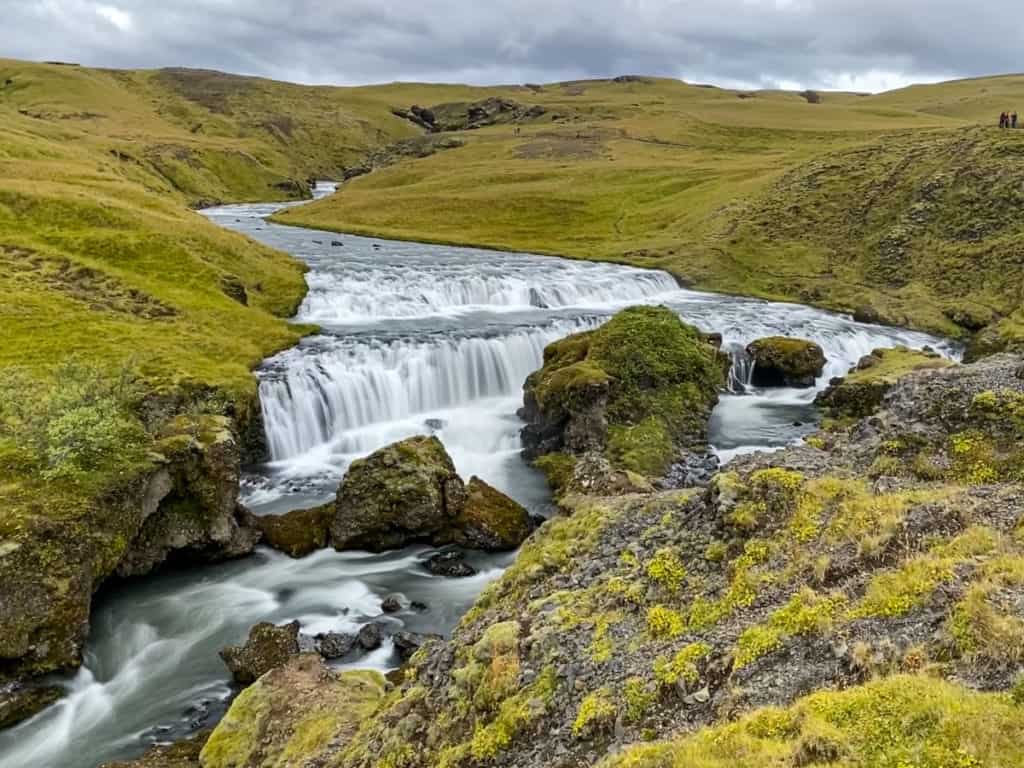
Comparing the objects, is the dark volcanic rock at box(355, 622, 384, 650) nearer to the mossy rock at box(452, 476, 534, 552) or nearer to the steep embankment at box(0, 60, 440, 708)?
the mossy rock at box(452, 476, 534, 552)

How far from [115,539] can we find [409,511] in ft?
28.4

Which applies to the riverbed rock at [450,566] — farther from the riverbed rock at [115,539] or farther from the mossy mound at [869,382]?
the mossy mound at [869,382]

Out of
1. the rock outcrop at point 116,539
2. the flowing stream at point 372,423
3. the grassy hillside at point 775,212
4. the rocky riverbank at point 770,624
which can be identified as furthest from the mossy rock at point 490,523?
the grassy hillside at point 775,212

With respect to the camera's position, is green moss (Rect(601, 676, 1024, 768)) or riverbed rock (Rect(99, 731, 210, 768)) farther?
riverbed rock (Rect(99, 731, 210, 768))

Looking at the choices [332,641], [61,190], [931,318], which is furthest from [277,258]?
[931,318]

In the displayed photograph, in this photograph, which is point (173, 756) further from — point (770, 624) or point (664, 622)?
point (770, 624)

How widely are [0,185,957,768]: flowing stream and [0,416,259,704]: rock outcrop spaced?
928 millimetres

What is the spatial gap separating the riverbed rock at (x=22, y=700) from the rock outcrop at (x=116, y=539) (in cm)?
32

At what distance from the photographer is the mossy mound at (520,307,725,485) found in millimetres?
30250

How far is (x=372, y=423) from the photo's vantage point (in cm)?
3541

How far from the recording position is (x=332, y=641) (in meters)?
19.0

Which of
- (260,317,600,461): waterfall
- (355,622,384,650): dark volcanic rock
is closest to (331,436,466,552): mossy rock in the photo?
(355,622,384,650): dark volcanic rock

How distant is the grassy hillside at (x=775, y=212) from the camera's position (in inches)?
2343

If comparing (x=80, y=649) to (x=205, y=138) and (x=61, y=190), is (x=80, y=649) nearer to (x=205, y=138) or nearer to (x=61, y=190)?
(x=61, y=190)
